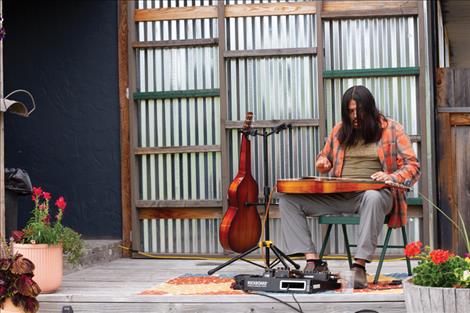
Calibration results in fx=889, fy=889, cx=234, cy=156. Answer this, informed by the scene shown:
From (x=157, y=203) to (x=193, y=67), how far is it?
1026 mm

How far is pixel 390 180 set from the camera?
4613 mm

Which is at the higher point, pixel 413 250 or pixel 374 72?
pixel 374 72

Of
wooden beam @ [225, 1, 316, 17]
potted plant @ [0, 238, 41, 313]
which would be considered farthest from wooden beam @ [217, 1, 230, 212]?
potted plant @ [0, 238, 41, 313]

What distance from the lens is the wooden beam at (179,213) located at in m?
6.43

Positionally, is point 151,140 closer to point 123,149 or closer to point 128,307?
point 123,149

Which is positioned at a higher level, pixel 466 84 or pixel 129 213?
pixel 466 84

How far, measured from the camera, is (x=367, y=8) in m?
6.21

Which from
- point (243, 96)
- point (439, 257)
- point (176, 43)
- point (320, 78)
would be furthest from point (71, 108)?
point (439, 257)

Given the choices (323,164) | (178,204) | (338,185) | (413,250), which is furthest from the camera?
(178,204)

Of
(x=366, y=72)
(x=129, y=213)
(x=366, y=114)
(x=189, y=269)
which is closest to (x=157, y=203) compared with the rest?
(x=129, y=213)

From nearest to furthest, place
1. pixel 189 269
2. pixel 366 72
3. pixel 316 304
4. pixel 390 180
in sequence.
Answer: pixel 316 304 < pixel 390 180 < pixel 189 269 < pixel 366 72

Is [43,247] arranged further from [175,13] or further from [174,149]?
[175,13]

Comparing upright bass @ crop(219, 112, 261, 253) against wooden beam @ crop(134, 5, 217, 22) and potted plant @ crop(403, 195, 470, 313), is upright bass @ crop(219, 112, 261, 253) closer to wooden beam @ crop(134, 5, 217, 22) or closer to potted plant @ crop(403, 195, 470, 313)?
wooden beam @ crop(134, 5, 217, 22)

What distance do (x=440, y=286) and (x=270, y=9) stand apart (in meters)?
3.21
